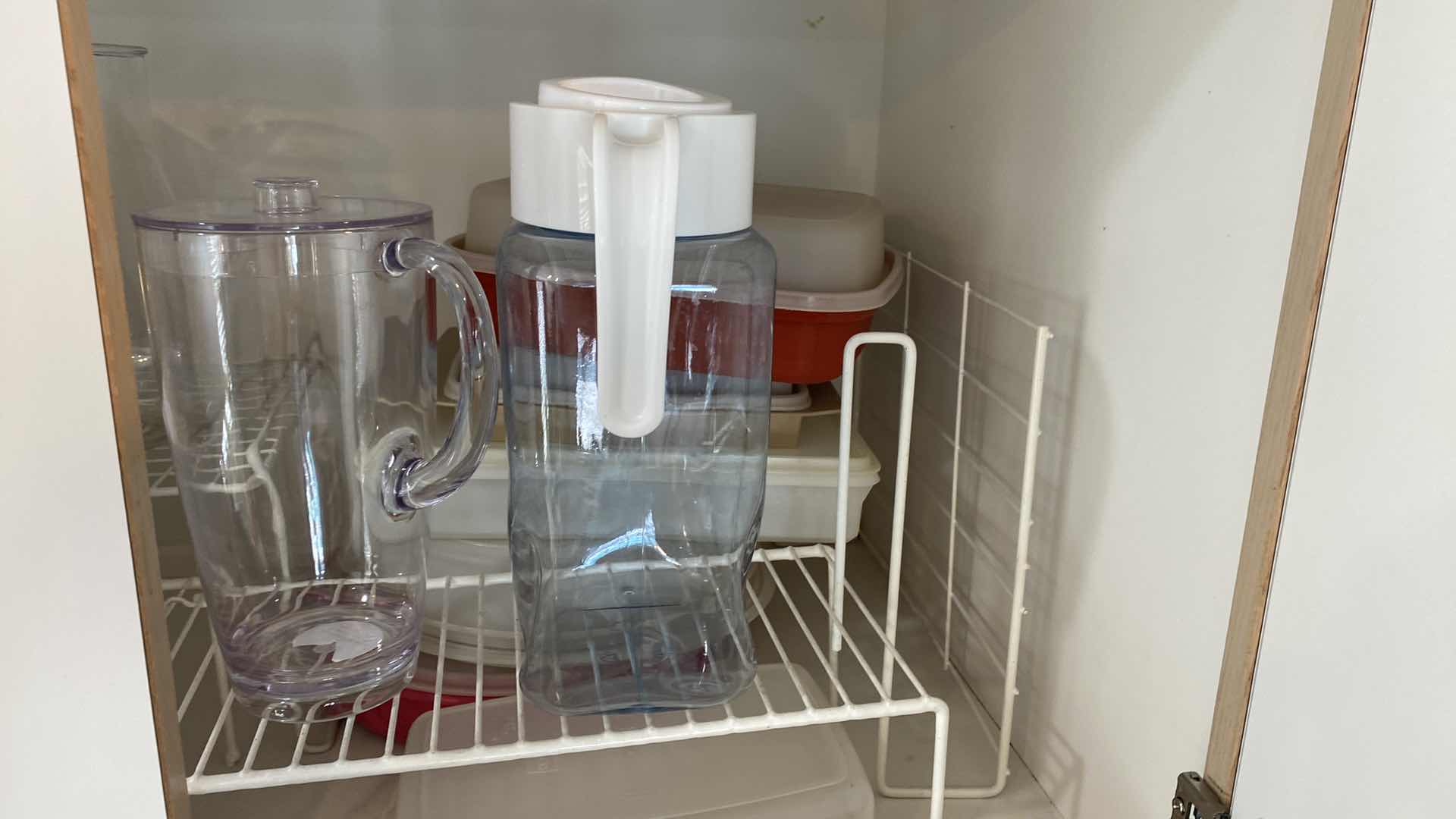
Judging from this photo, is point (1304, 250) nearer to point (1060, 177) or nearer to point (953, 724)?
point (1060, 177)

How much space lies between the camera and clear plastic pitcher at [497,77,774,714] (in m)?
0.52

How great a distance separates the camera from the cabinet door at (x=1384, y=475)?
44cm

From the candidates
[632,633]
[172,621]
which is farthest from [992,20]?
[172,621]

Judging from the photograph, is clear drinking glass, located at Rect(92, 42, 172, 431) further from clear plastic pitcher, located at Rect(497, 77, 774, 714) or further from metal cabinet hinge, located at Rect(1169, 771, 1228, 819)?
metal cabinet hinge, located at Rect(1169, 771, 1228, 819)

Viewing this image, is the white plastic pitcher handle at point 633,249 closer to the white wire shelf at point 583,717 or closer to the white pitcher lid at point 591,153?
the white pitcher lid at point 591,153

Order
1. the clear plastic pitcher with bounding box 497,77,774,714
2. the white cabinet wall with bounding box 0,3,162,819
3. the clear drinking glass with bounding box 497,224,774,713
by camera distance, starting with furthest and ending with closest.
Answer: the clear drinking glass with bounding box 497,224,774,713 < the clear plastic pitcher with bounding box 497,77,774,714 < the white cabinet wall with bounding box 0,3,162,819

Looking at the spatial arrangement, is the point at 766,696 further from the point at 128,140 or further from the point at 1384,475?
the point at 128,140

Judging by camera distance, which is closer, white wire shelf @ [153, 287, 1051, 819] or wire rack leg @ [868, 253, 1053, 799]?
white wire shelf @ [153, 287, 1051, 819]

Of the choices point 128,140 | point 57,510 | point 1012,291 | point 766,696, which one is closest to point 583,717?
point 766,696

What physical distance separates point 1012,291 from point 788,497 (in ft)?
0.78

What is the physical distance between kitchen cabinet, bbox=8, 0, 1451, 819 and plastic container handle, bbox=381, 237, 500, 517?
147 millimetres

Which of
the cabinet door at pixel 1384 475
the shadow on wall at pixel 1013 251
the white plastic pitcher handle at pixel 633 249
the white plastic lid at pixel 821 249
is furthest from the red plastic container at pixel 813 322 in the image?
the cabinet door at pixel 1384 475

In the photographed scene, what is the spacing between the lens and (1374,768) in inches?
18.9

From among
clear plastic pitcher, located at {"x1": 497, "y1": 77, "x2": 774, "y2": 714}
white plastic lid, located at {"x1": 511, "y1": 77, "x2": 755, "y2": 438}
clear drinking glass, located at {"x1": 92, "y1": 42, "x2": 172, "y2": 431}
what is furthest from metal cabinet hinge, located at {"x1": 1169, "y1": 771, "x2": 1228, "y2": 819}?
clear drinking glass, located at {"x1": 92, "y1": 42, "x2": 172, "y2": 431}
